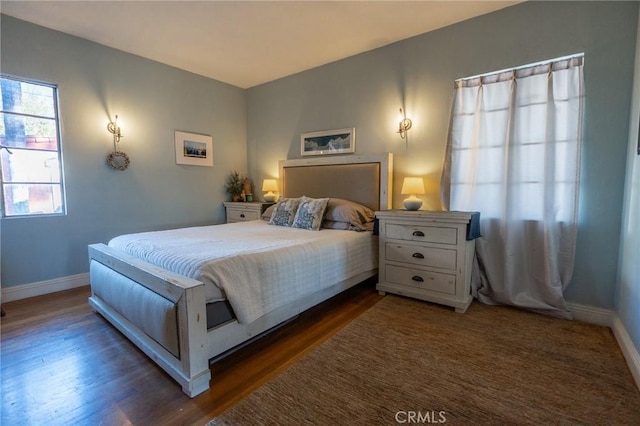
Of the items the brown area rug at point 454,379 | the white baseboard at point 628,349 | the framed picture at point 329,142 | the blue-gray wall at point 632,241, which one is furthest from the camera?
the framed picture at point 329,142

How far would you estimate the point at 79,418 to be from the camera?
1322 millimetres

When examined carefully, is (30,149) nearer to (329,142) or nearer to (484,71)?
(329,142)

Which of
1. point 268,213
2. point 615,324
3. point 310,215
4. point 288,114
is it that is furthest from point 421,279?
point 288,114

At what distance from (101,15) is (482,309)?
14.2ft

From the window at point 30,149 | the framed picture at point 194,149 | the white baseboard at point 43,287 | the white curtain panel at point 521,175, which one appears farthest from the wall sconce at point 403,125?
the white baseboard at point 43,287

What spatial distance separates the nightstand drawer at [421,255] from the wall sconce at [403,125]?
126cm

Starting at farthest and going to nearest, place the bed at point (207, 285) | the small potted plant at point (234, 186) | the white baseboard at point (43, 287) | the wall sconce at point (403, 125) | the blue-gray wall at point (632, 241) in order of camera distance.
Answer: the small potted plant at point (234, 186) → the wall sconce at point (403, 125) → the white baseboard at point (43, 287) → the blue-gray wall at point (632, 241) → the bed at point (207, 285)

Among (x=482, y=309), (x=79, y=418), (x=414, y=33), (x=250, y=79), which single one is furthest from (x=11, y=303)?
(x=414, y=33)

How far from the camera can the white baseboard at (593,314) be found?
2203mm

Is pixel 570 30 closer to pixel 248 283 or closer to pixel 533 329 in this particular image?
pixel 533 329

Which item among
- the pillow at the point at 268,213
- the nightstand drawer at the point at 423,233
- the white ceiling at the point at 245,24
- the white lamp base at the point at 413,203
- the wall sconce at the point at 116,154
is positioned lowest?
the nightstand drawer at the point at 423,233

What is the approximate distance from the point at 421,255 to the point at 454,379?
3.81 ft

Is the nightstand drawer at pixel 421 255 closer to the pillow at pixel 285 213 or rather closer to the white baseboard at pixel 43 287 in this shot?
the pillow at pixel 285 213

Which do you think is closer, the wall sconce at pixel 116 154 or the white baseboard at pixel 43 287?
the white baseboard at pixel 43 287
